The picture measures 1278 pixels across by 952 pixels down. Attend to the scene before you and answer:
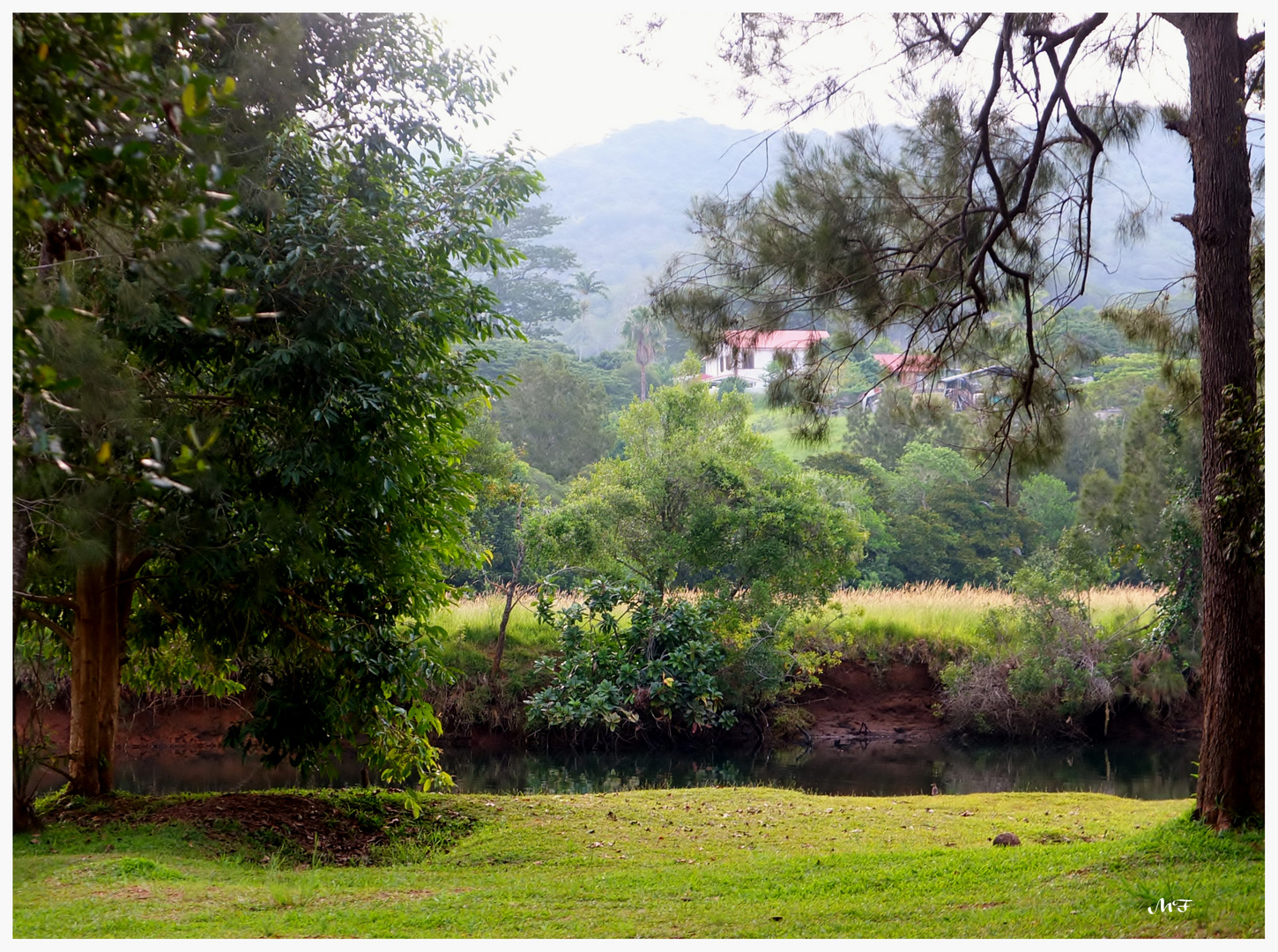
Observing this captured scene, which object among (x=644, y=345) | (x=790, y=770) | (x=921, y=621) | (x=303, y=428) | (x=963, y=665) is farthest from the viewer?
(x=644, y=345)

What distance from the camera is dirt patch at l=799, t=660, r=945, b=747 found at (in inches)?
591

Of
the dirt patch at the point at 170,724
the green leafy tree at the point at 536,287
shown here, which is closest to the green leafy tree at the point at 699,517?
the dirt patch at the point at 170,724

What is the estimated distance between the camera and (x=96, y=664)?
6578mm

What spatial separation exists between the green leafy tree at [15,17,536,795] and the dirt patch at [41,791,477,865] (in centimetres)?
39

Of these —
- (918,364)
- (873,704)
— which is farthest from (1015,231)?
(873,704)

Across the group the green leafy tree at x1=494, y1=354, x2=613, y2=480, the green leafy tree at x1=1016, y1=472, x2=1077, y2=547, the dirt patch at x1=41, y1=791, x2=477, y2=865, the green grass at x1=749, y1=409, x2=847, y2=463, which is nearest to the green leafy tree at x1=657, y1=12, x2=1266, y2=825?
the dirt patch at x1=41, y1=791, x2=477, y2=865

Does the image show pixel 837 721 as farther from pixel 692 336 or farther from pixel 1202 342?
pixel 1202 342

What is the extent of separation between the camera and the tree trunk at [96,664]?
6.52 m

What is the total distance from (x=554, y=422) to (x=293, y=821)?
21.2 meters

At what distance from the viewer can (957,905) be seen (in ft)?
14.9

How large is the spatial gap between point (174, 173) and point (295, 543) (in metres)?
2.97

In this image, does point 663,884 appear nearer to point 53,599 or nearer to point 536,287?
point 53,599

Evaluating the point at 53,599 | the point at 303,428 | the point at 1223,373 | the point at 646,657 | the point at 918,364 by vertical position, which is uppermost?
the point at 918,364

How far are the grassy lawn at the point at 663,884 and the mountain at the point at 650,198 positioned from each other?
4645cm
